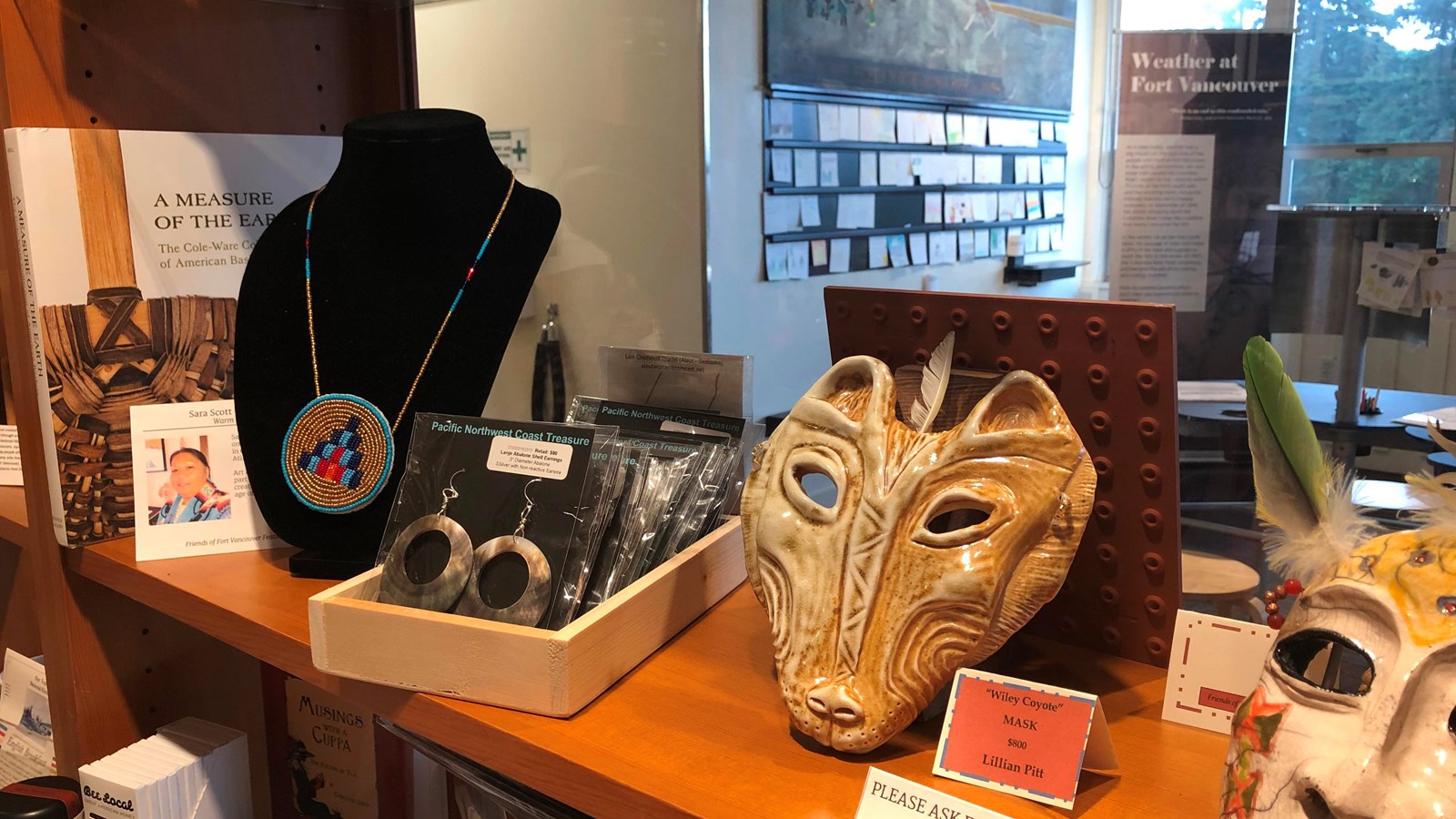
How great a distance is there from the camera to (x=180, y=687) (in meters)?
1.29

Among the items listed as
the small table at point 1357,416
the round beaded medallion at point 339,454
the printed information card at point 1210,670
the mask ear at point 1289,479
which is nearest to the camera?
the mask ear at point 1289,479

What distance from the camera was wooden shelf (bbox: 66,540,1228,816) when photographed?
2.07ft

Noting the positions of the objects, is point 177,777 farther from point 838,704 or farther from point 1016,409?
point 1016,409

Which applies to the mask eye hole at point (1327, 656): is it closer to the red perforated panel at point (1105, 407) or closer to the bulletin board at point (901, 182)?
the red perforated panel at point (1105, 407)

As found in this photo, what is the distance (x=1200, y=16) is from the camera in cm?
239

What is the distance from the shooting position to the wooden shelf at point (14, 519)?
1.21m

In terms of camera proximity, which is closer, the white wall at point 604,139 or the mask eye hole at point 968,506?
the mask eye hole at point 968,506

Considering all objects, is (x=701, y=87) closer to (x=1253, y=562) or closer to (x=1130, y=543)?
(x=1253, y=562)

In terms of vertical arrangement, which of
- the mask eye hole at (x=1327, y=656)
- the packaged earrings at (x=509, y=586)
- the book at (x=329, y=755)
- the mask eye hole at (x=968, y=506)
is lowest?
the book at (x=329, y=755)

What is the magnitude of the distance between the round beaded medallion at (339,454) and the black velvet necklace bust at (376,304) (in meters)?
0.01

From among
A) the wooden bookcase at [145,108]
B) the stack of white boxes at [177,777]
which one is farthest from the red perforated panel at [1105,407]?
the stack of white boxes at [177,777]

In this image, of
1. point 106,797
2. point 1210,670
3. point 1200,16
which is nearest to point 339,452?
point 106,797

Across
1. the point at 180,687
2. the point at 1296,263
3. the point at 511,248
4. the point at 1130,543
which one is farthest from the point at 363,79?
the point at 1296,263

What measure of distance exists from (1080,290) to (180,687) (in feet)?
13.0
